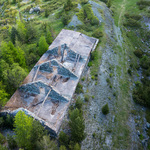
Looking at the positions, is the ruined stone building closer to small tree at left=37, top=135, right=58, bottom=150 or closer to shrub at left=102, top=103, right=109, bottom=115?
small tree at left=37, top=135, right=58, bottom=150

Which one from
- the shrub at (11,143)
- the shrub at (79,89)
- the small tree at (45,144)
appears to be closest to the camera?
the small tree at (45,144)

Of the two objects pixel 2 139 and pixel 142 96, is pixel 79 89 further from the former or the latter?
pixel 2 139

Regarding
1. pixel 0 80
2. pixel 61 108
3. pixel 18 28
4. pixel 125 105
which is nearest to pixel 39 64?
pixel 0 80

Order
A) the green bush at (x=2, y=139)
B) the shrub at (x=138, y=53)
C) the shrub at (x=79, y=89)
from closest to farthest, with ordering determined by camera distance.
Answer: the green bush at (x=2, y=139) < the shrub at (x=79, y=89) < the shrub at (x=138, y=53)

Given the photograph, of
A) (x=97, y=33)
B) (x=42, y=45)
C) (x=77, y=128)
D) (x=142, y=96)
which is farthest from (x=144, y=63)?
(x=42, y=45)

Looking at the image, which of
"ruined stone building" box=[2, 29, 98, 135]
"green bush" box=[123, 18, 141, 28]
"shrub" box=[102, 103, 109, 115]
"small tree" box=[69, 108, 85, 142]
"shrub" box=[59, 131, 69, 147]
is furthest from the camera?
"green bush" box=[123, 18, 141, 28]

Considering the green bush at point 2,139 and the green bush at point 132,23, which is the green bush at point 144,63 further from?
the green bush at point 2,139

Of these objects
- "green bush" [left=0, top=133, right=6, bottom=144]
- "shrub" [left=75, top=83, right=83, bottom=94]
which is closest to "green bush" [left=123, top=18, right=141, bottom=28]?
"shrub" [left=75, top=83, right=83, bottom=94]

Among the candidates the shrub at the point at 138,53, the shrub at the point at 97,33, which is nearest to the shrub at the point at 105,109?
the shrub at the point at 138,53
